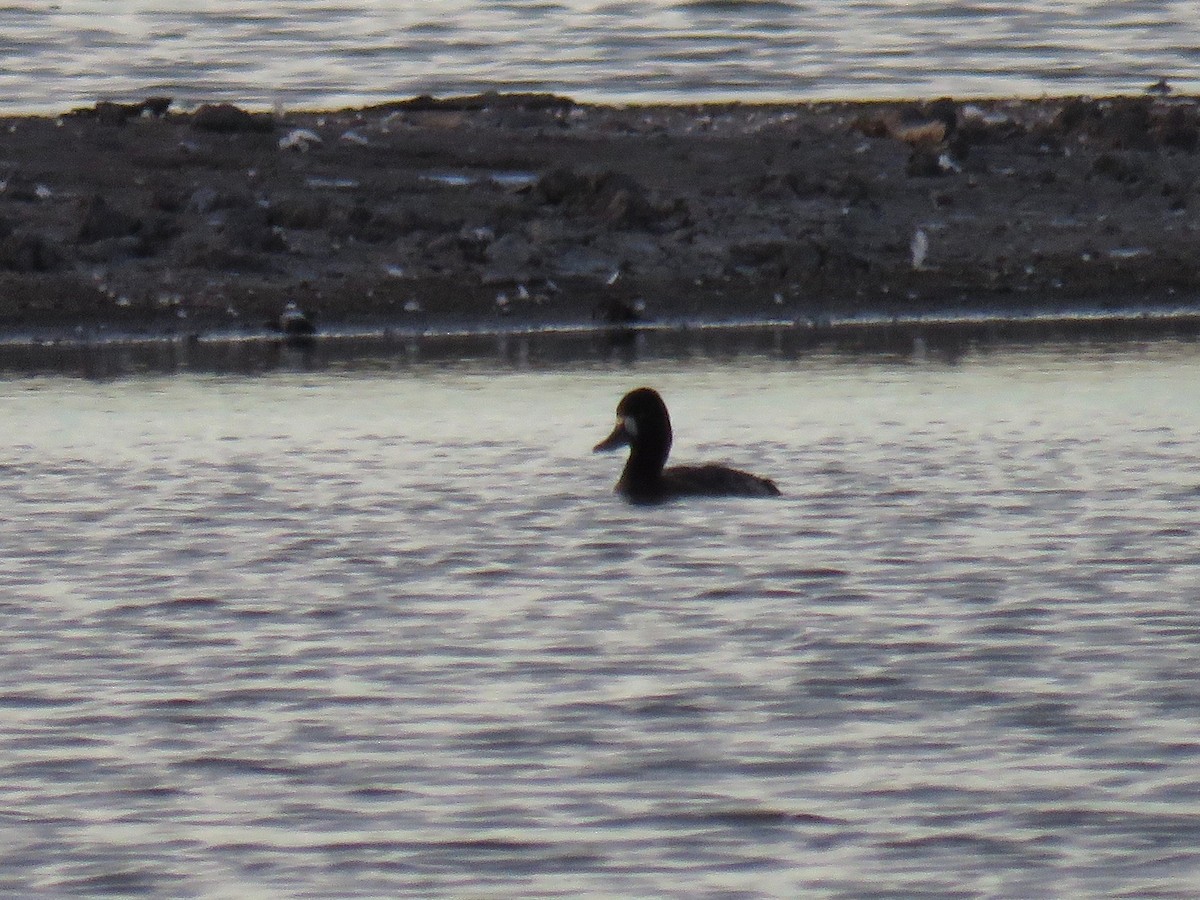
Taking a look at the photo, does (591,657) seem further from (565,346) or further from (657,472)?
A: (565,346)

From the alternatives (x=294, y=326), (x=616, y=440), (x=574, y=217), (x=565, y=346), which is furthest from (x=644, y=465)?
(x=574, y=217)

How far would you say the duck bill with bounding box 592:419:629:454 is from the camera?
470 inches

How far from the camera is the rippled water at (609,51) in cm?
2950

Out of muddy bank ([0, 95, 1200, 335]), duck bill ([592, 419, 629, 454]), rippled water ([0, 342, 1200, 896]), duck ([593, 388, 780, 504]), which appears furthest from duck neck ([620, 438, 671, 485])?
muddy bank ([0, 95, 1200, 335])

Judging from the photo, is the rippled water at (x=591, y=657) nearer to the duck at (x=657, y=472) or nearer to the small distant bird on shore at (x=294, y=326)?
the duck at (x=657, y=472)

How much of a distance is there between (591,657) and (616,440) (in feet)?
13.7

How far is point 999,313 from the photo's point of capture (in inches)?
819

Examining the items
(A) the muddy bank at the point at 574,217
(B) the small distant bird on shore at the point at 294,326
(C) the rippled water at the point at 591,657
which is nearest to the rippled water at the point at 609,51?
(A) the muddy bank at the point at 574,217

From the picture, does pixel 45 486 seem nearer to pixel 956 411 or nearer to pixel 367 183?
pixel 956 411

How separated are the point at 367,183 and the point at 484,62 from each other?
848 cm

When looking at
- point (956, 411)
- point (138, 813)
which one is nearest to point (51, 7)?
point (956, 411)

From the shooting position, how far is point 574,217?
71.8 ft

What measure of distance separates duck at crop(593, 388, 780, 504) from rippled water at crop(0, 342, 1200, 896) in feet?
0.44

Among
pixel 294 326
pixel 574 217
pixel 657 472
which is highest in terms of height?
pixel 574 217
